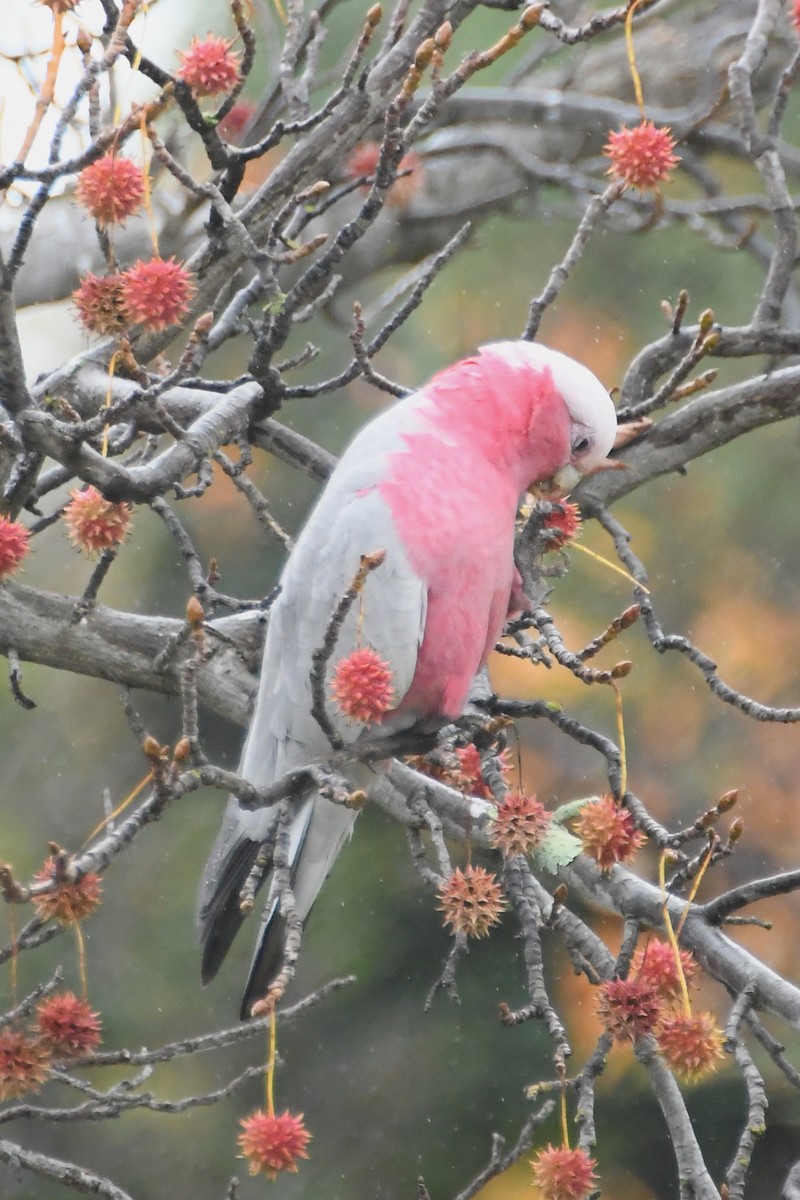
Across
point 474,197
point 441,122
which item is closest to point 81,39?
point 441,122

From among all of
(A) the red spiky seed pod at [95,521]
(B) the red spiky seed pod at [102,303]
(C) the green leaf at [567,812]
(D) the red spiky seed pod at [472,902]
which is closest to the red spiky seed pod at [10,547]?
(A) the red spiky seed pod at [95,521]

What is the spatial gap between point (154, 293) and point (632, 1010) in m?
0.61

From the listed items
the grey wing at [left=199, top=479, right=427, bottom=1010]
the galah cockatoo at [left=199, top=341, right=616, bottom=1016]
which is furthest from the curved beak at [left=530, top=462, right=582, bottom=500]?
the grey wing at [left=199, top=479, right=427, bottom=1010]

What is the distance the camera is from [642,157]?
113 cm

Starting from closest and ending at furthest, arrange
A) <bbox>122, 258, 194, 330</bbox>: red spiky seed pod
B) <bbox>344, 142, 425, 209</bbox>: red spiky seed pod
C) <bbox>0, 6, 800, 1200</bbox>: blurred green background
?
<bbox>122, 258, 194, 330</bbox>: red spiky seed pod
<bbox>344, 142, 425, 209</bbox>: red spiky seed pod
<bbox>0, 6, 800, 1200</bbox>: blurred green background

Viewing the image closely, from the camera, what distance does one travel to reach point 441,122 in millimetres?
2369

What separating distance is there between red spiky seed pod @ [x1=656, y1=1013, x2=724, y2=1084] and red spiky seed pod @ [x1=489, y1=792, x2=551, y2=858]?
6.5 inches

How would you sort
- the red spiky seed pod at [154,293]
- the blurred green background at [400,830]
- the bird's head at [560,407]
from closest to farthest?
the red spiky seed pod at [154,293], the bird's head at [560,407], the blurred green background at [400,830]

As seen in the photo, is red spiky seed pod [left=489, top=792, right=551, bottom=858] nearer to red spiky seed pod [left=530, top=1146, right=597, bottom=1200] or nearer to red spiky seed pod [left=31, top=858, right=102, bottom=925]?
red spiky seed pod [left=530, top=1146, right=597, bottom=1200]

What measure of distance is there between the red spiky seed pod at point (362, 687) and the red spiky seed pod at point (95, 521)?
0.80ft

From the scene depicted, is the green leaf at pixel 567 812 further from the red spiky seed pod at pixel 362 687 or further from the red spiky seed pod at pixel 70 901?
the red spiky seed pod at pixel 70 901

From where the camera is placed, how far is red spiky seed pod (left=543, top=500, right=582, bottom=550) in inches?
46.6

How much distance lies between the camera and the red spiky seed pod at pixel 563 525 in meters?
1.18

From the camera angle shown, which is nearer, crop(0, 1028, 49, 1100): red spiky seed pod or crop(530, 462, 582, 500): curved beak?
crop(0, 1028, 49, 1100): red spiky seed pod
